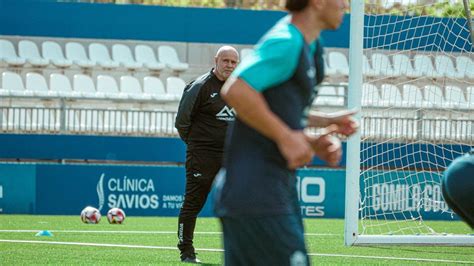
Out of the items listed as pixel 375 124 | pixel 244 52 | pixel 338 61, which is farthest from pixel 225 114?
pixel 338 61

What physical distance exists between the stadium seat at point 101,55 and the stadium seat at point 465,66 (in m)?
10.0

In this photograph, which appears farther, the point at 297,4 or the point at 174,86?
the point at 174,86

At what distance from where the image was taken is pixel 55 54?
25547mm

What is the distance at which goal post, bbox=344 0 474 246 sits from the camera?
12.9 meters

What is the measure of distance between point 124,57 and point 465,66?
1130 cm

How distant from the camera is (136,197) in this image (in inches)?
828

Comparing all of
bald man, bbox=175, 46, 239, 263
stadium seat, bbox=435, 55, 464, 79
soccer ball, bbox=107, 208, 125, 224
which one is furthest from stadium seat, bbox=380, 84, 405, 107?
bald man, bbox=175, 46, 239, 263

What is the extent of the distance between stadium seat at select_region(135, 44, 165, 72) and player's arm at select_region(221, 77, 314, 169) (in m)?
22.0

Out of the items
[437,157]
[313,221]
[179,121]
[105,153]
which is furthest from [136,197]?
[179,121]

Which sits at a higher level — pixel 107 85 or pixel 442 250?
pixel 107 85

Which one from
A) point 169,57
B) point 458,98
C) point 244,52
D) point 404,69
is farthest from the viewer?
point 169,57

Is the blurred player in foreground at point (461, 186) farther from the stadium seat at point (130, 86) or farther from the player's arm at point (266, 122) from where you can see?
the stadium seat at point (130, 86)

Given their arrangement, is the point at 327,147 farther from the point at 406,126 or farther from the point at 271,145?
the point at 406,126

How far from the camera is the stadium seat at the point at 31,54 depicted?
25156 mm
